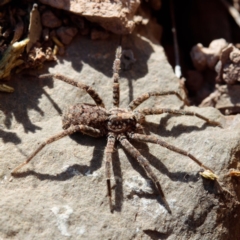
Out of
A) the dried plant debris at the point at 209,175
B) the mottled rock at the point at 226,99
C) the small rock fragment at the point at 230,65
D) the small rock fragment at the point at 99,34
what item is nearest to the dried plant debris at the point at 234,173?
the dried plant debris at the point at 209,175

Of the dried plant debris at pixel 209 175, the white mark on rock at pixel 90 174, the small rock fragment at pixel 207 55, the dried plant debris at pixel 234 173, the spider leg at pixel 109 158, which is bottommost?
the white mark on rock at pixel 90 174

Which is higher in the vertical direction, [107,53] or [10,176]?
[107,53]

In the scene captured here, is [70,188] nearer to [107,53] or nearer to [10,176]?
[10,176]

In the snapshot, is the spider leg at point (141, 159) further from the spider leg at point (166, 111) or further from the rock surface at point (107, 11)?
the rock surface at point (107, 11)

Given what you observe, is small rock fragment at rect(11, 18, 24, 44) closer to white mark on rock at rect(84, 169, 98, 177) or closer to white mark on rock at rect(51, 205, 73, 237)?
white mark on rock at rect(84, 169, 98, 177)

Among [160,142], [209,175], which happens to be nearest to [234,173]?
[209,175]

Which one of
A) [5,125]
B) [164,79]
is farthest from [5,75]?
[164,79]

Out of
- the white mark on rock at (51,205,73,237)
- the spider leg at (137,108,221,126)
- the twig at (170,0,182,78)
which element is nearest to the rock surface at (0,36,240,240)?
the white mark on rock at (51,205,73,237)
